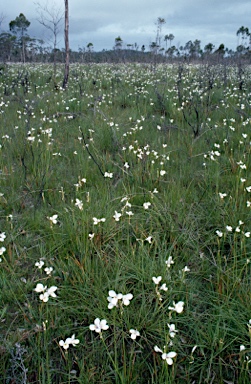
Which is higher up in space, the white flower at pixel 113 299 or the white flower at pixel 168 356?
the white flower at pixel 113 299

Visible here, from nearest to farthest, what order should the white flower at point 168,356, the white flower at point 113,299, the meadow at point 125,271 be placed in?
the white flower at point 168,356 → the white flower at point 113,299 → the meadow at point 125,271

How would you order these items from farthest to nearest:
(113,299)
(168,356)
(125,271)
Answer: (125,271) → (113,299) → (168,356)

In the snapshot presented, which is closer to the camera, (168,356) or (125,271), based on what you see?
(168,356)

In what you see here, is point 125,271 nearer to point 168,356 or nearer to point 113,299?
point 113,299

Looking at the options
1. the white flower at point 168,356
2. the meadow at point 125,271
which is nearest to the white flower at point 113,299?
the meadow at point 125,271

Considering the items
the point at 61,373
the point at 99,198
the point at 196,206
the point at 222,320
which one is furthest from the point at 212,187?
the point at 61,373

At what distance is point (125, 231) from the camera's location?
122 inches

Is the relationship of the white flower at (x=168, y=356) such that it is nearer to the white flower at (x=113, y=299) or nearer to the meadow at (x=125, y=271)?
the meadow at (x=125, y=271)

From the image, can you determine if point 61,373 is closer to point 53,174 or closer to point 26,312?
point 26,312

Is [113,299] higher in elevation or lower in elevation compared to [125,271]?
higher

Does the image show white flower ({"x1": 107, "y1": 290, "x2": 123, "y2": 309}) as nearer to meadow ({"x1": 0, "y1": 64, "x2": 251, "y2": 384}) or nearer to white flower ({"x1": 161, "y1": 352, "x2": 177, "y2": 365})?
meadow ({"x1": 0, "y1": 64, "x2": 251, "y2": 384})

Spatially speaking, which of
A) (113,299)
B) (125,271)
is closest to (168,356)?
(113,299)

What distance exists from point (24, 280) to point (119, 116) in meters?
5.40

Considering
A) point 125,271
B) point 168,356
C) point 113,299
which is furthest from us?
point 125,271
